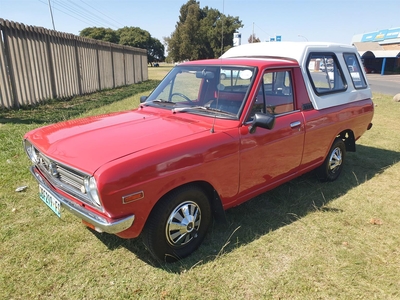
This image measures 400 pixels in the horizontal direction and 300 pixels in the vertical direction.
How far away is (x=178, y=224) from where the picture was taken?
9.25 feet

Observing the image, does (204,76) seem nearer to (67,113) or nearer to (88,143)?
(88,143)

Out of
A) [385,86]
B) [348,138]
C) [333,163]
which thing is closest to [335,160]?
[333,163]

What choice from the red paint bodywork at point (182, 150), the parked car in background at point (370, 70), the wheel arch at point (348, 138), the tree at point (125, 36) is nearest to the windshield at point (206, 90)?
the red paint bodywork at point (182, 150)

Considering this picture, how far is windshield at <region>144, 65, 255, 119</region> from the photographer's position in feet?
10.9

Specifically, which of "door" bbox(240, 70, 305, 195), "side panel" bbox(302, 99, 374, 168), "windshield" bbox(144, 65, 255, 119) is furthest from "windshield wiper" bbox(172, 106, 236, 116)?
→ "side panel" bbox(302, 99, 374, 168)

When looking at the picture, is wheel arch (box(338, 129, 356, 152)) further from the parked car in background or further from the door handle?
the parked car in background

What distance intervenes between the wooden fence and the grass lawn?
503cm

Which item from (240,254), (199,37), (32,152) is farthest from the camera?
(199,37)

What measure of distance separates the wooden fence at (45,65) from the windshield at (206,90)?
6351mm

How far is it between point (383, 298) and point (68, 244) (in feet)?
9.55

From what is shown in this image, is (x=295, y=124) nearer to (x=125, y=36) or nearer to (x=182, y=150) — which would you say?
(x=182, y=150)

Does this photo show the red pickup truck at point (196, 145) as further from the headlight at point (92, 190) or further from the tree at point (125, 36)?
the tree at point (125, 36)

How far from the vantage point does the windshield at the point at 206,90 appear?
3.34m

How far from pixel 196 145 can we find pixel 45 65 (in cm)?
911
